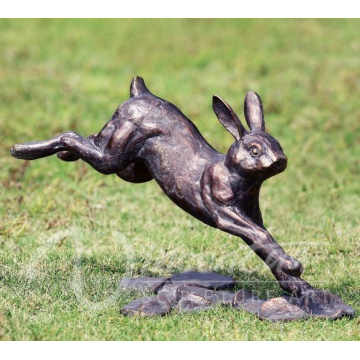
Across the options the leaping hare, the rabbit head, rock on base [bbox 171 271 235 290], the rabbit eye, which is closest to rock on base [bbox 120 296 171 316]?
rock on base [bbox 171 271 235 290]

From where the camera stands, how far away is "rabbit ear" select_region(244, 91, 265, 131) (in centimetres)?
427

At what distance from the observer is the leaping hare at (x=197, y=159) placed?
4102mm

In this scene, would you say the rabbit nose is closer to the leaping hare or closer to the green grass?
the leaping hare


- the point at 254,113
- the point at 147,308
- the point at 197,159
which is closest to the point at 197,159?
the point at 197,159

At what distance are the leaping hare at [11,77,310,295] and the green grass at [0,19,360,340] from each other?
1.56 ft

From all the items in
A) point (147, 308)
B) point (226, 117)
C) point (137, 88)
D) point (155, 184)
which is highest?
point (137, 88)

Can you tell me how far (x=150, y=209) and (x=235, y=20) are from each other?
605cm

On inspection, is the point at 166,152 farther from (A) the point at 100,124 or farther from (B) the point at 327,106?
(B) the point at 327,106

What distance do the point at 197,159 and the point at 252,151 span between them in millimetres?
324

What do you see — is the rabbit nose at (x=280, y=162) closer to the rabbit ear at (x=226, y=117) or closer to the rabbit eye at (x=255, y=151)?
the rabbit eye at (x=255, y=151)

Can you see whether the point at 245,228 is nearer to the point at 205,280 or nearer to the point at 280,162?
the point at 280,162

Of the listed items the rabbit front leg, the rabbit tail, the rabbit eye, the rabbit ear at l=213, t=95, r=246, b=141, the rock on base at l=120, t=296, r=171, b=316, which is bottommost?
the rock on base at l=120, t=296, r=171, b=316

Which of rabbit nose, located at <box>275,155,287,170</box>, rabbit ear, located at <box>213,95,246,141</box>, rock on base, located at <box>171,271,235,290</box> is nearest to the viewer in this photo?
rabbit nose, located at <box>275,155,287,170</box>

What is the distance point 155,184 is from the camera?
707 centimetres
